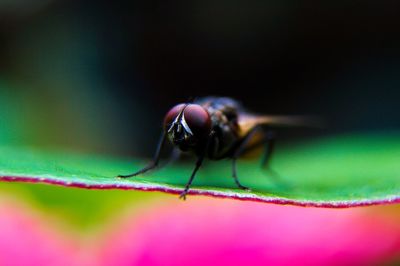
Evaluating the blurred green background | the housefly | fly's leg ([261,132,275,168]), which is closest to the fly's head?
the housefly

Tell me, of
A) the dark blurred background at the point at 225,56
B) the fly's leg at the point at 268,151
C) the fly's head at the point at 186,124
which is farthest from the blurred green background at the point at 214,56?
the fly's head at the point at 186,124

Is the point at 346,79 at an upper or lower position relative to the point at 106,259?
lower

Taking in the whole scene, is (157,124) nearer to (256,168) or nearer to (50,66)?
(50,66)

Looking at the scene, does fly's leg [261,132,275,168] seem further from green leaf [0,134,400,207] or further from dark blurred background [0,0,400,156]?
dark blurred background [0,0,400,156]

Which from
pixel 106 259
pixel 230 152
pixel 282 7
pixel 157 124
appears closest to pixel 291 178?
pixel 230 152

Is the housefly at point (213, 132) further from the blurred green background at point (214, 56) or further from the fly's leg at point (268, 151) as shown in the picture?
the blurred green background at point (214, 56)

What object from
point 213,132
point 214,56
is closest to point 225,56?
point 214,56
